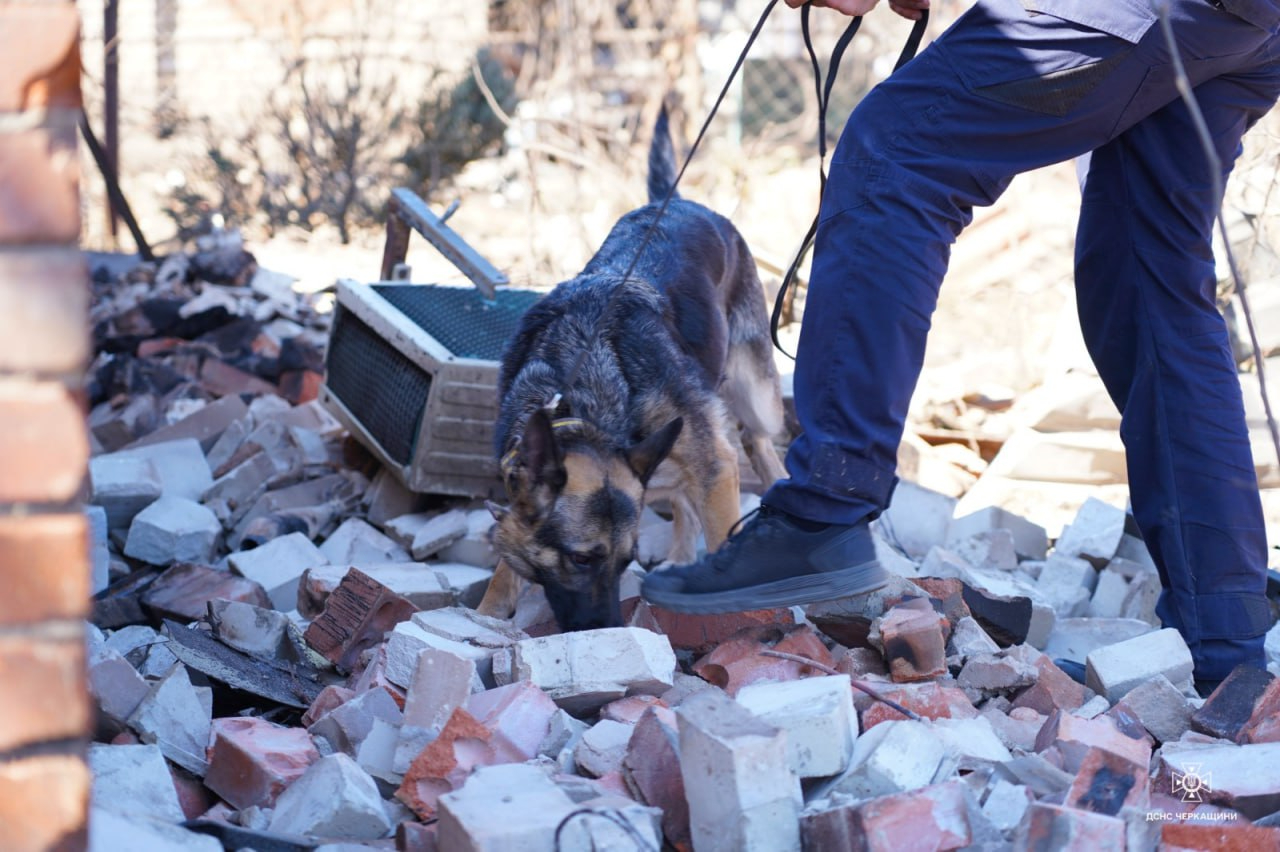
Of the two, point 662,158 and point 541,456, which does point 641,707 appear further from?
point 662,158

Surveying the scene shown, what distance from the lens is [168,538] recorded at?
4375 millimetres

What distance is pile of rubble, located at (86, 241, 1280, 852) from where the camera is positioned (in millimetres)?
2041

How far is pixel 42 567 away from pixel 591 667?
1.57 metres

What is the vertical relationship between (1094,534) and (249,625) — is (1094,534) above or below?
above

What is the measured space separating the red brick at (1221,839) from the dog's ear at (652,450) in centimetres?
188

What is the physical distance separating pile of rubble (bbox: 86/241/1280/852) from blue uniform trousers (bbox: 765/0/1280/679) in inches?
15.1

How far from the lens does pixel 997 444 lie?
18.9ft

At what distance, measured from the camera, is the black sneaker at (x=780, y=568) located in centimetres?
270

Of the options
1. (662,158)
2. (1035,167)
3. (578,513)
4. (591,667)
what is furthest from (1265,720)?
(662,158)

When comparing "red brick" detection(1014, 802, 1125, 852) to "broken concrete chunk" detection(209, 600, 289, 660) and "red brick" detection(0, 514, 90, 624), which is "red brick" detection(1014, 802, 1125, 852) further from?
"broken concrete chunk" detection(209, 600, 289, 660)

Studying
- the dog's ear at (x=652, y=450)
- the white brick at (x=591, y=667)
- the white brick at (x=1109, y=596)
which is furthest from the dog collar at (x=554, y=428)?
the white brick at (x=1109, y=596)

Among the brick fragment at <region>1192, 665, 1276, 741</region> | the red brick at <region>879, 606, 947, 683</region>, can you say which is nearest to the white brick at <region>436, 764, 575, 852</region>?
the red brick at <region>879, 606, 947, 683</region>

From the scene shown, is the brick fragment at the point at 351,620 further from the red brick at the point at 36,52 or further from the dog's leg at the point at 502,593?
the red brick at the point at 36,52

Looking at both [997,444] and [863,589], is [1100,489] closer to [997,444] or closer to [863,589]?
[997,444]
